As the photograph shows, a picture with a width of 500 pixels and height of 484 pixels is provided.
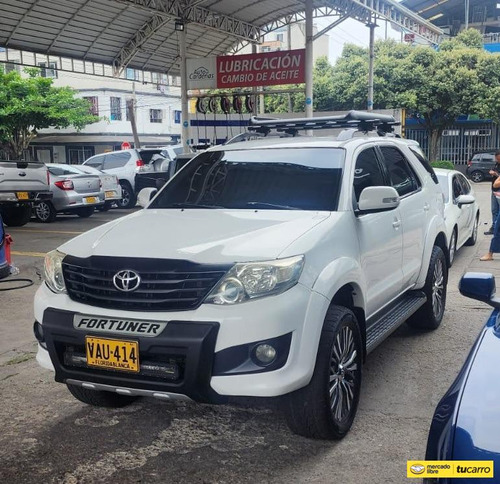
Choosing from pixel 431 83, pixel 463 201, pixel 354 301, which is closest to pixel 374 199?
pixel 354 301

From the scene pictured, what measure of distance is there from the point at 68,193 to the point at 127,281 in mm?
12422

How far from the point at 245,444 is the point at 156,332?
0.97 m

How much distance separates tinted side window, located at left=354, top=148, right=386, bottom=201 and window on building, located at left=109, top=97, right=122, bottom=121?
1626 inches

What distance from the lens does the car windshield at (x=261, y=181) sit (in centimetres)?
404

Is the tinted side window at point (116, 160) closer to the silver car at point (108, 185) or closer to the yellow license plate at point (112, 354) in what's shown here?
the silver car at point (108, 185)

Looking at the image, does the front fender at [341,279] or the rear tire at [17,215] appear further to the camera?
the rear tire at [17,215]

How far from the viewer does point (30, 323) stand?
20.7 feet

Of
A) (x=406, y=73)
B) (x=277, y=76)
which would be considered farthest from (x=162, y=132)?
(x=277, y=76)

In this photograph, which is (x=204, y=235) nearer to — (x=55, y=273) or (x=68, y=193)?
(x=55, y=273)

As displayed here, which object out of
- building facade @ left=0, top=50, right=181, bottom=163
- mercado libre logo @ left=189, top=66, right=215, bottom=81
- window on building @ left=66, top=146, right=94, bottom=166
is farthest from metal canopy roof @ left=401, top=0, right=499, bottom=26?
mercado libre logo @ left=189, top=66, right=215, bottom=81

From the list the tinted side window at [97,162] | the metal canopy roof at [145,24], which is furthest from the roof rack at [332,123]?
the tinted side window at [97,162]

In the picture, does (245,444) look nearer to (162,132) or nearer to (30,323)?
(30,323)

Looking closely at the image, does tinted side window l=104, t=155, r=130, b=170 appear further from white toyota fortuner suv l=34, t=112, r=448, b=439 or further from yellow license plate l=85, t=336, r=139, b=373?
yellow license plate l=85, t=336, r=139, b=373

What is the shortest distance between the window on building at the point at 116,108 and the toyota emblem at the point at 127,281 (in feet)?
140
